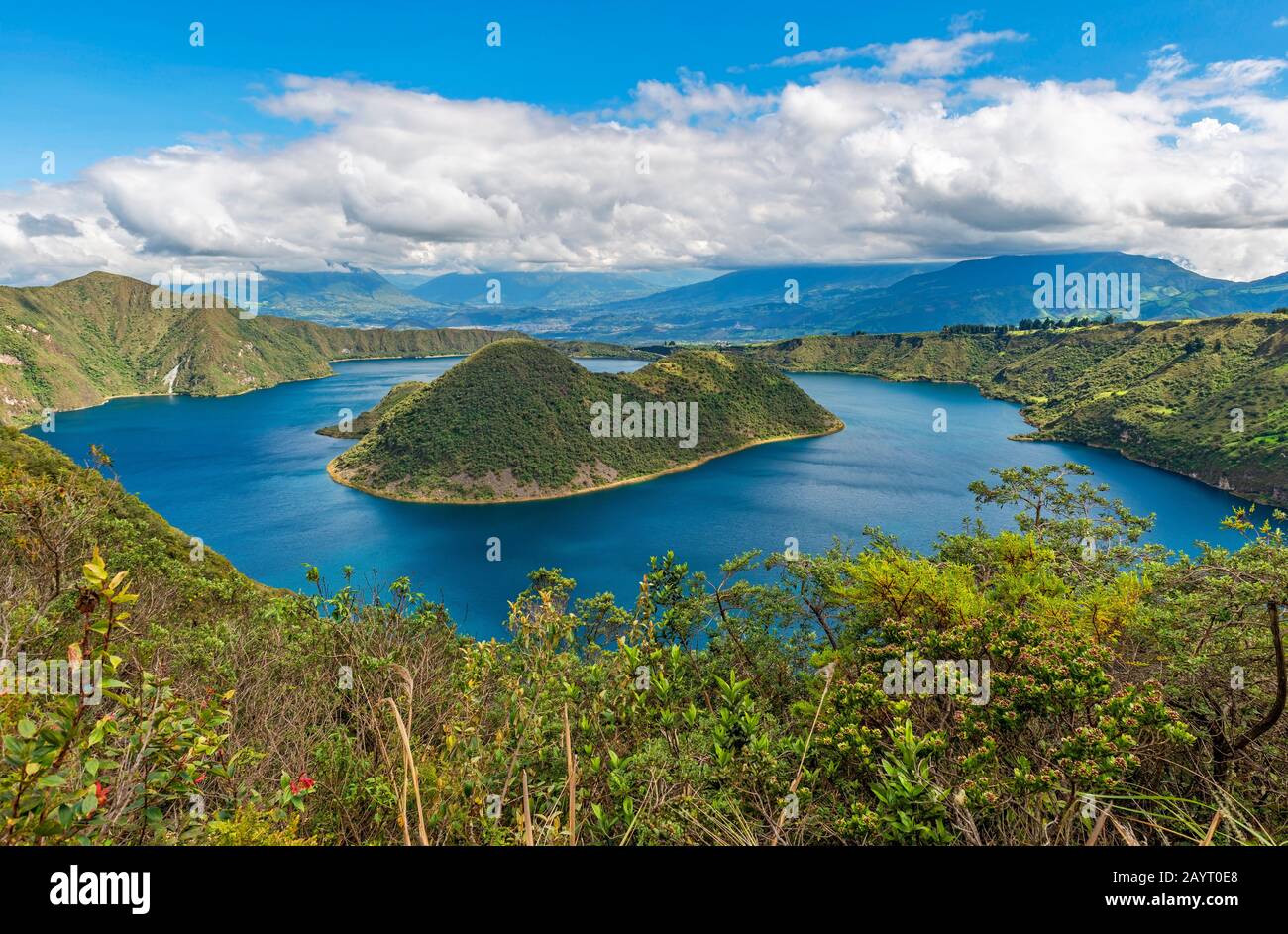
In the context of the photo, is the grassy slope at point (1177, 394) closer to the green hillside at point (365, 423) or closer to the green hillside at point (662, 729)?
the green hillside at point (662, 729)

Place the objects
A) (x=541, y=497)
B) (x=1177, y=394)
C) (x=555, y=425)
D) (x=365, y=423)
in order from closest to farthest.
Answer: (x=541, y=497), (x=555, y=425), (x=1177, y=394), (x=365, y=423)

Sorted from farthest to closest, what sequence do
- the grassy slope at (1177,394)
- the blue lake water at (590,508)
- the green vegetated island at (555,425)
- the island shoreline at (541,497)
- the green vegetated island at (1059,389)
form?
the green vegetated island at (555,425) < the green vegetated island at (1059,389) < the grassy slope at (1177,394) < the island shoreline at (541,497) < the blue lake water at (590,508)

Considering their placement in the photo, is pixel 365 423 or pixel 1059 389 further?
pixel 1059 389

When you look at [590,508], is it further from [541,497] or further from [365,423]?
[365,423]

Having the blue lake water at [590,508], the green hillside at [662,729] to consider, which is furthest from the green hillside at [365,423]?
the green hillside at [662,729]

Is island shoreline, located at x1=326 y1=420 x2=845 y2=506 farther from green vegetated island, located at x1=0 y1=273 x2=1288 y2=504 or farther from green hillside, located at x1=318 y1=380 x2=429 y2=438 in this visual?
green hillside, located at x1=318 y1=380 x2=429 y2=438

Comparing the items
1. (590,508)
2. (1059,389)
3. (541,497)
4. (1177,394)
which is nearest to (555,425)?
(541,497)
